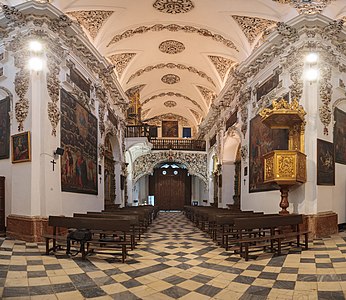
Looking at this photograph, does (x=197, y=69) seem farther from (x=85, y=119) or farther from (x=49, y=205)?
(x=49, y=205)

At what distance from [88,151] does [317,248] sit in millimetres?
7322

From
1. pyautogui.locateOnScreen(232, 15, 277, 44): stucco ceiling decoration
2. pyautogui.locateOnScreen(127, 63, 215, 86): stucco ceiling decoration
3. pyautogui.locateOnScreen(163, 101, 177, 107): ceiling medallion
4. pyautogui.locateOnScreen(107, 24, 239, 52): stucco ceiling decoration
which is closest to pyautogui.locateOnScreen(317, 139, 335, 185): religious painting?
pyautogui.locateOnScreen(232, 15, 277, 44): stucco ceiling decoration

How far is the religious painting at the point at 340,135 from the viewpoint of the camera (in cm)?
905

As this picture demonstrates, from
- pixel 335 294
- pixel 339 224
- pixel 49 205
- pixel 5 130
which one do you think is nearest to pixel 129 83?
pixel 5 130

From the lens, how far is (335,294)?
398cm

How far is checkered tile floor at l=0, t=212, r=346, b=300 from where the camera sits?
160 inches

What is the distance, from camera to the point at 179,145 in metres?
24.2

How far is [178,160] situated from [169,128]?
577 centimetres

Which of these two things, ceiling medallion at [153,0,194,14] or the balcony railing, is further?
the balcony railing

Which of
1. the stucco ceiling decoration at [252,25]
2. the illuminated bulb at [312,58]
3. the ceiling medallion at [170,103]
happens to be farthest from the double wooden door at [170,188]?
the illuminated bulb at [312,58]

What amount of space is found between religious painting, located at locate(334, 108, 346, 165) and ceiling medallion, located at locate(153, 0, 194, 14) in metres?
5.91

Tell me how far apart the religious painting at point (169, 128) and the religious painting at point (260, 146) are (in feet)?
56.1

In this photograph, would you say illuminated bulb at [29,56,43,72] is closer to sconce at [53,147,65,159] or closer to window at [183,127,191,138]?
sconce at [53,147,65,159]

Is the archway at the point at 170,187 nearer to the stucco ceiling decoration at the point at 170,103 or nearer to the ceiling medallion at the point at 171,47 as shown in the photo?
the stucco ceiling decoration at the point at 170,103
